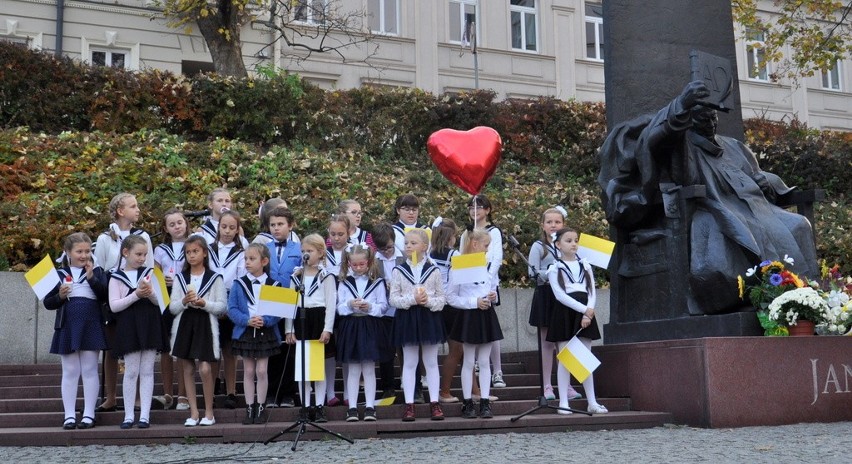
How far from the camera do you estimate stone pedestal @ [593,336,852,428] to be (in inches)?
369

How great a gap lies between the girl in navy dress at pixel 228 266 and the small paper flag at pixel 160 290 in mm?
495

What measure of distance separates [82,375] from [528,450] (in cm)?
393

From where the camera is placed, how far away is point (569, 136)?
2192cm

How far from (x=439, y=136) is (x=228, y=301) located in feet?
10.7

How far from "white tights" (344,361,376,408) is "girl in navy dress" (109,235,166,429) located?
66.0 inches

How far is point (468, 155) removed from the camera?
1127 cm

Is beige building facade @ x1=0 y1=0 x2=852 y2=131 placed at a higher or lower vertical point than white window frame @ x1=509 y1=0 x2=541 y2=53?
lower

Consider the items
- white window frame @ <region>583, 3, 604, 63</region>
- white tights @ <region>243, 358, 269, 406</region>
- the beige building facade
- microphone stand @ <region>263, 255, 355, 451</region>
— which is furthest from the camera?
white window frame @ <region>583, 3, 604, 63</region>

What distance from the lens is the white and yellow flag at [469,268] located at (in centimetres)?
920

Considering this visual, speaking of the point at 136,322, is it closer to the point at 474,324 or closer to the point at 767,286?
the point at 474,324

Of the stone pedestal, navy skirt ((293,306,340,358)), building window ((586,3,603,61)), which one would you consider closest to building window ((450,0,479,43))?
building window ((586,3,603,61))

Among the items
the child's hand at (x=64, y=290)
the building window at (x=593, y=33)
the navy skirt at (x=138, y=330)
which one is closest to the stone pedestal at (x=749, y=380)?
the navy skirt at (x=138, y=330)

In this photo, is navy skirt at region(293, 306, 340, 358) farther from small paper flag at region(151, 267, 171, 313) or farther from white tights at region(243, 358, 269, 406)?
small paper flag at region(151, 267, 171, 313)

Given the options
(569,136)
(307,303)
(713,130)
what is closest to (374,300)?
(307,303)
